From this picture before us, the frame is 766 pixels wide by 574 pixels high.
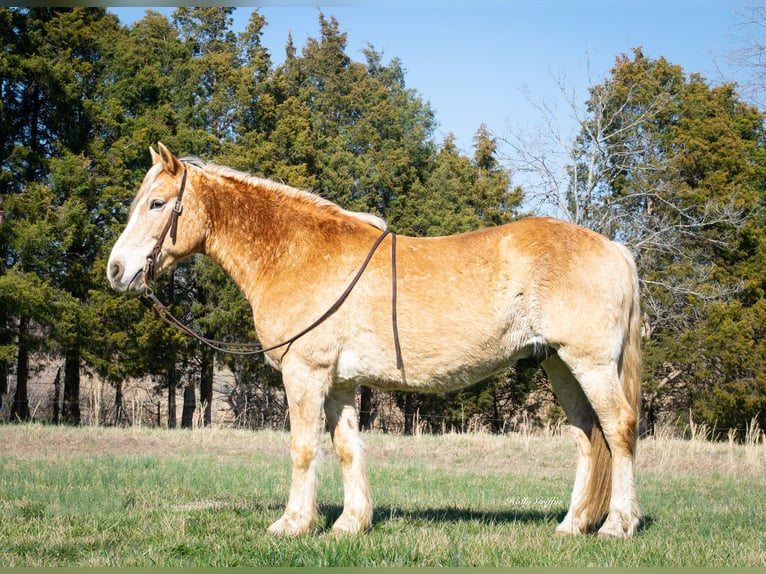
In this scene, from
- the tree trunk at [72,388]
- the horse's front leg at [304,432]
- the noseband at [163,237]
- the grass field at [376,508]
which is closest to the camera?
the grass field at [376,508]

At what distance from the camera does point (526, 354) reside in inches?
218

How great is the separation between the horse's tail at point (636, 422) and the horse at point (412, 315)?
1cm

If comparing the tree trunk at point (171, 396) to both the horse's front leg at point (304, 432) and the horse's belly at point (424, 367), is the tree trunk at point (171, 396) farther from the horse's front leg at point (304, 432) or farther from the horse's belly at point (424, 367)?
the horse's belly at point (424, 367)

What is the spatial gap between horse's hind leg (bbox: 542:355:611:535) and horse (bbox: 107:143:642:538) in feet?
0.04

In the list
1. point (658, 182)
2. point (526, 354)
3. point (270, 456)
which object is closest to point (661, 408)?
point (658, 182)

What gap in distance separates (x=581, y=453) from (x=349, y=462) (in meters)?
1.86

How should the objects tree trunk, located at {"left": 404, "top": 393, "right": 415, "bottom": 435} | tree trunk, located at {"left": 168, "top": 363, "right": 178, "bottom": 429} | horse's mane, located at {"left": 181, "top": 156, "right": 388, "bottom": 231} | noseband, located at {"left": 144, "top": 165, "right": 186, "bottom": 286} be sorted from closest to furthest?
1. noseband, located at {"left": 144, "top": 165, "right": 186, "bottom": 286}
2. horse's mane, located at {"left": 181, "top": 156, "right": 388, "bottom": 231}
3. tree trunk, located at {"left": 168, "top": 363, "right": 178, "bottom": 429}
4. tree trunk, located at {"left": 404, "top": 393, "right": 415, "bottom": 435}

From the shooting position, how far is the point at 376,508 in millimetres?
6723

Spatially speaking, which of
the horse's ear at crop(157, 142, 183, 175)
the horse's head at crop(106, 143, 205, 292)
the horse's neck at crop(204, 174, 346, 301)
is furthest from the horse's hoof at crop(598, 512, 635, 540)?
the horse's ear at crop(157, 142, 183, 175)

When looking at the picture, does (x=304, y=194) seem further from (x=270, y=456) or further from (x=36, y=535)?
(x=270, y=456)

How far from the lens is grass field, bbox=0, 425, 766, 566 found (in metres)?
4.59

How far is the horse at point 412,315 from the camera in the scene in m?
5.31

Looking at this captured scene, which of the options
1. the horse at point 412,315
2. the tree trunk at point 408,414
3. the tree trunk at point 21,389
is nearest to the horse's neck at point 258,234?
the horse at point 412,315

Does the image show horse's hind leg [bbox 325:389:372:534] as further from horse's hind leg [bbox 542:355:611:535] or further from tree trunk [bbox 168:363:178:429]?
tree trunk [bbox 168:363:178:429]
